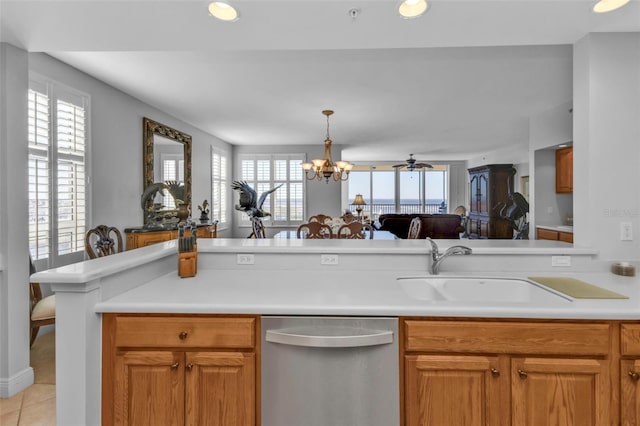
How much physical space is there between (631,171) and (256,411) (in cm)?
243

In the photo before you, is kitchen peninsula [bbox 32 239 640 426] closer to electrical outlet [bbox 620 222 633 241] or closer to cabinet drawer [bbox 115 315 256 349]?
cabinet drawer [bbox 115 315 256 349]

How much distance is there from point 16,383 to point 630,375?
339cm

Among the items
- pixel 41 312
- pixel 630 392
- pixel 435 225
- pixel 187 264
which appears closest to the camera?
pixel 630 392

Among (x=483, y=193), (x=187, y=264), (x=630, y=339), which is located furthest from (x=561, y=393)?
(x=483, y=193)

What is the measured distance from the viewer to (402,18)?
1896mm

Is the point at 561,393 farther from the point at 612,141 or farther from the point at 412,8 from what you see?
the point at 412,8

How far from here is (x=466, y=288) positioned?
6.04ft

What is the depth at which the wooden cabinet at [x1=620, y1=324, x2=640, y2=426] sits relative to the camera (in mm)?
1260

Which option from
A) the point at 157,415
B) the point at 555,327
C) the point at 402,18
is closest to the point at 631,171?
the point at 555,327

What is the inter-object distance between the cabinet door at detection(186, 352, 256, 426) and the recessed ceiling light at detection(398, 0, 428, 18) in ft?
5.93

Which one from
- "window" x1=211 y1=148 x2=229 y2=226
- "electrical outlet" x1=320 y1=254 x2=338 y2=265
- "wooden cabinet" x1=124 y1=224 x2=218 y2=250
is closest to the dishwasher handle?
"electrical outlet" x1=320 y1=254 x2=338 y2=265

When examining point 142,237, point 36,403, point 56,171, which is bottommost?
point 36,403

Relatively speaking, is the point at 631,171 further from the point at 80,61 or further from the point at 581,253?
the point at 80,61

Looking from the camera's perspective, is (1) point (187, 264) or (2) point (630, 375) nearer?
(2) point (630, 375)
